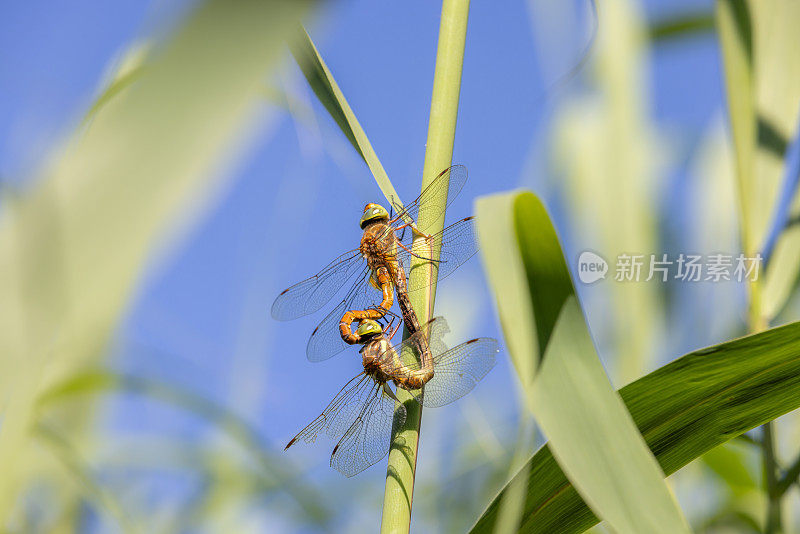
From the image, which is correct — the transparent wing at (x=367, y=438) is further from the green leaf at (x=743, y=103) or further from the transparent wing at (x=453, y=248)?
the green leaf at (x=743, y=103)

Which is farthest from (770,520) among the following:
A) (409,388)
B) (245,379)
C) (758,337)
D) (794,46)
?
(245,379)

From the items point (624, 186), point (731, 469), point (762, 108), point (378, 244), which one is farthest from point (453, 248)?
point (731, 469)

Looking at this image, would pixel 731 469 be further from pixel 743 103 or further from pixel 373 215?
pixel 373 215

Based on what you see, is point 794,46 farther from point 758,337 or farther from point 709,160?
point 709,160

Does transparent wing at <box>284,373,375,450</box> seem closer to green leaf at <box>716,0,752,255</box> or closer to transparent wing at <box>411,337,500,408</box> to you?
transparent wing at <box>411,337,500,408</box>

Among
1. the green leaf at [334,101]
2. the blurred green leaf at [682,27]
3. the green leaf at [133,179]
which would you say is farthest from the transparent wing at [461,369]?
the blurred green leaf at [682,27]

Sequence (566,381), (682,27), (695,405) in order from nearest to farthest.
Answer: (566,381)
(695,405)
(682,27)

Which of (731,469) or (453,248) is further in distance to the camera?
(731,469)
